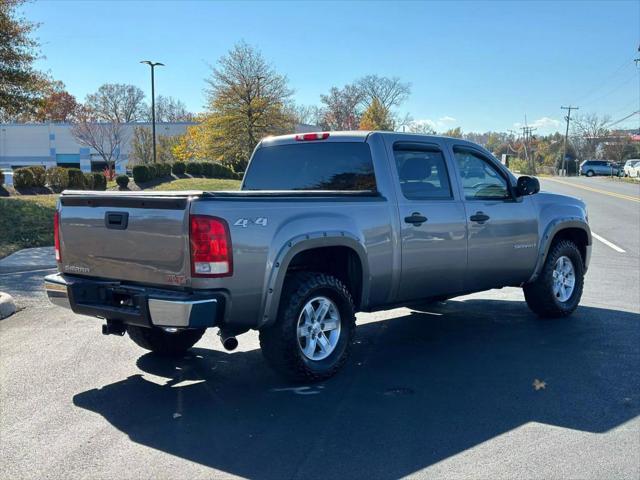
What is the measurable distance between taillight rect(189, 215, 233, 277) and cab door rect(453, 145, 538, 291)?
111 inches

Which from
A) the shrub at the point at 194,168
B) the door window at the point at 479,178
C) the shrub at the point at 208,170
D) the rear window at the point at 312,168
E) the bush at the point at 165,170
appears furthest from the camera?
the shrub at the point at 208,170

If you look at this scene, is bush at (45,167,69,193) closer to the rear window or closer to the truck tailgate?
the rear window

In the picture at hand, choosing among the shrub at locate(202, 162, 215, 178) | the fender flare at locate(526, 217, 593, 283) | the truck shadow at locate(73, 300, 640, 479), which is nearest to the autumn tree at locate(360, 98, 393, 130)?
the shrub at locate(202, 162, 215, 178)

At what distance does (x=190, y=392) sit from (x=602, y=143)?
10841 centimetres

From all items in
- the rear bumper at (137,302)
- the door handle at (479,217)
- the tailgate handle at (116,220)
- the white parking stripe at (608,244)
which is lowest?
the white parking stripe at (608,244)

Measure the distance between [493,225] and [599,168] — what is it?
71.8 metres

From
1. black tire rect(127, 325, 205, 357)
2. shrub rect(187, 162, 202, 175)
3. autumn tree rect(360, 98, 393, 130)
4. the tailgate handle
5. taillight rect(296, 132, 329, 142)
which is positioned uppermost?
autumn tree rect(360, 98, 393, 130)

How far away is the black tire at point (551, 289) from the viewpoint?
7289 millimetres

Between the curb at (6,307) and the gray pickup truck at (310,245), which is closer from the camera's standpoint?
the gray pickup truck at (310,245)

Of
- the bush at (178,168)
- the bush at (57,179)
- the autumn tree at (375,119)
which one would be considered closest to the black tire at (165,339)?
the bush at (57,179)

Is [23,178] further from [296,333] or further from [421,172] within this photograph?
[296,333]

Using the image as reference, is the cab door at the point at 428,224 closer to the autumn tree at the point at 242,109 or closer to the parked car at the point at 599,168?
the autumn tree at the point at 242,109

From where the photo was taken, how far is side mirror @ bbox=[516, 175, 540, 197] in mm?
6820

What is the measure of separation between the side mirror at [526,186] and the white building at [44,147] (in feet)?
235
